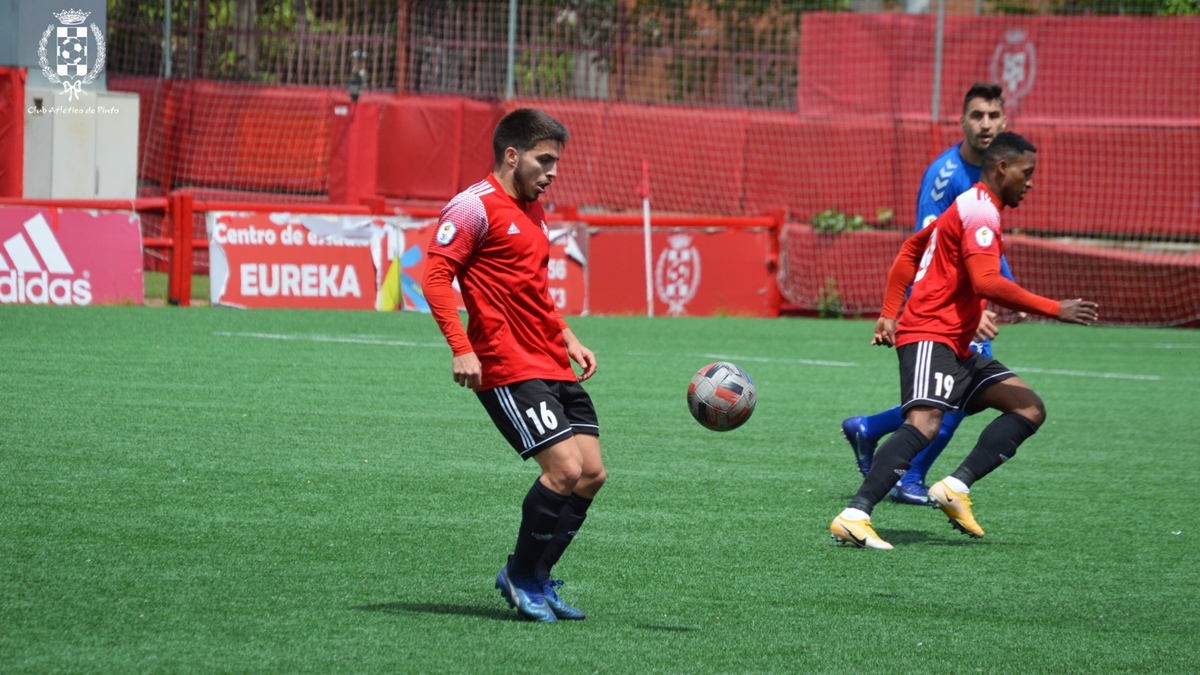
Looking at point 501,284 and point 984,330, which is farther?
point 984,330

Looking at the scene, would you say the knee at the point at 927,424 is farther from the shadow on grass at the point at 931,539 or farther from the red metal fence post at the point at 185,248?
the red metal fence post at the point at 185,248

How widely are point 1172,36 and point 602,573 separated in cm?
1676

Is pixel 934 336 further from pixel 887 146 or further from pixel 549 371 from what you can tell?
pixel 887 146

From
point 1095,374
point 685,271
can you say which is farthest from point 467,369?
point 685,271

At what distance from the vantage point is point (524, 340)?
15.5 ft

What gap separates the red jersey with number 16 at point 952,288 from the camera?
595cm

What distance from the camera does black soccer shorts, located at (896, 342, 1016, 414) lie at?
5.96 metres

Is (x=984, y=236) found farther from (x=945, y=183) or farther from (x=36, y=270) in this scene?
(x=36, y=270)

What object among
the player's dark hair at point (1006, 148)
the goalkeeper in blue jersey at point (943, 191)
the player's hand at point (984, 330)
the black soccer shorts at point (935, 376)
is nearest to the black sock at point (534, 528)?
the black soccer shorts at point (935, 376)

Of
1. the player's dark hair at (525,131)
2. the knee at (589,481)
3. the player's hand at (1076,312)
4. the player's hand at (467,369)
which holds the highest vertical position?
the player's dark hair at (525,131)

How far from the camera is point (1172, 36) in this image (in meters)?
19.1

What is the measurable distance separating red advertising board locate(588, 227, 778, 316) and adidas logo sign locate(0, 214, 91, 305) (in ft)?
20.0

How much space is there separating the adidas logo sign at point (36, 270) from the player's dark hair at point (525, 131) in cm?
1074

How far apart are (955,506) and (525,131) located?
264cm
